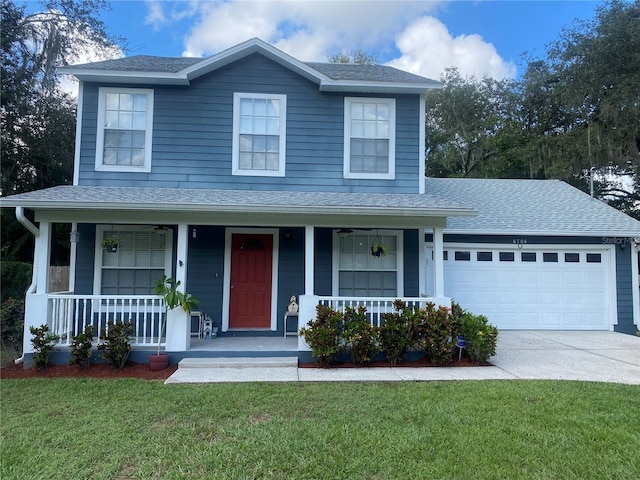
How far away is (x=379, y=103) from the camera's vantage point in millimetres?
7906

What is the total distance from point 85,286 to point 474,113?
66.0 feet

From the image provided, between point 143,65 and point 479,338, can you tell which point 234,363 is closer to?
point 479,338

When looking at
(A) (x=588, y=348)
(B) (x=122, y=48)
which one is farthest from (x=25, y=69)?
(A) (x=588, y=348)

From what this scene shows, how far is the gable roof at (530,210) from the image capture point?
29.1 ft

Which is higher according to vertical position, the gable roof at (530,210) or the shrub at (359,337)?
the gable roof at (530,210)

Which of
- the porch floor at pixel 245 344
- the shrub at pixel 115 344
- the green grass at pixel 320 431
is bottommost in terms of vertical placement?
the green grass at pixel 320 431

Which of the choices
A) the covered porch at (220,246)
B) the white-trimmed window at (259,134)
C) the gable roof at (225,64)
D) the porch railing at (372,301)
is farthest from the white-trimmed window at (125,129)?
the porch railing at (372,301)

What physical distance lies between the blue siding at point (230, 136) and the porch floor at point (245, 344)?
2.84 metres

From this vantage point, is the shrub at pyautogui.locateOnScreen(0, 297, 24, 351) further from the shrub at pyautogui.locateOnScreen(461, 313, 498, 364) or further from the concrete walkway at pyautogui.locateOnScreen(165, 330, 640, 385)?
the shrub at pyautogui.locateOnScreen(461, 313, 498, 364)

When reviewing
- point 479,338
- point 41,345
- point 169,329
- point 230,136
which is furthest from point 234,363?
point 230,136

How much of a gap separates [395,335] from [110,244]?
5.19 meters

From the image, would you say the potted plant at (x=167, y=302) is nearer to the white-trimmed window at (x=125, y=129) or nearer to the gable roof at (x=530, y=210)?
the white-trimmed window at (x=125, y=129)

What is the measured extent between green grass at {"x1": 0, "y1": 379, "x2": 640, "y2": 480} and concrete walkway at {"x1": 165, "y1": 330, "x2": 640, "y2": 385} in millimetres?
381

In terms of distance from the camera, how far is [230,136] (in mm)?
7656
